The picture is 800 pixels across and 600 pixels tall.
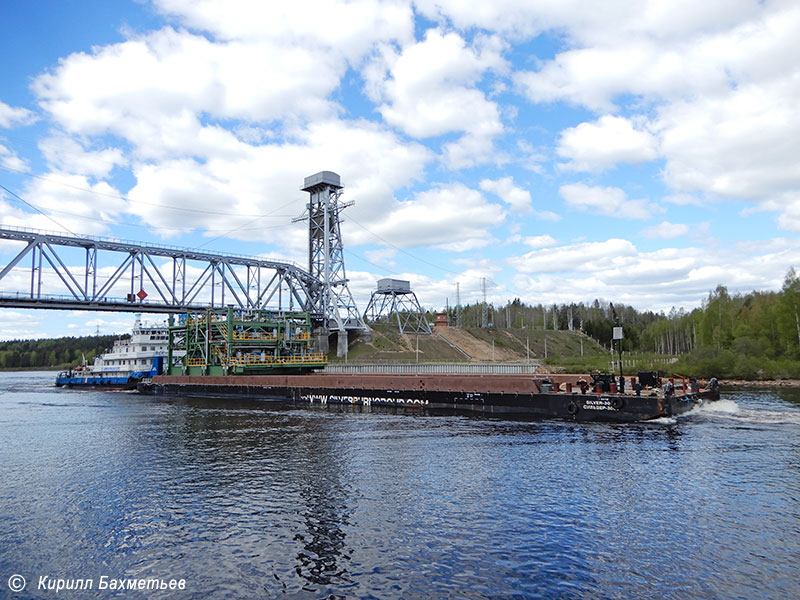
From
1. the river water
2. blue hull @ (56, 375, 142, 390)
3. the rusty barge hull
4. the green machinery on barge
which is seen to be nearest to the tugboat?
blue hull @ (56, 375, 142, 390)

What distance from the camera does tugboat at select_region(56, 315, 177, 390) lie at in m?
85.7

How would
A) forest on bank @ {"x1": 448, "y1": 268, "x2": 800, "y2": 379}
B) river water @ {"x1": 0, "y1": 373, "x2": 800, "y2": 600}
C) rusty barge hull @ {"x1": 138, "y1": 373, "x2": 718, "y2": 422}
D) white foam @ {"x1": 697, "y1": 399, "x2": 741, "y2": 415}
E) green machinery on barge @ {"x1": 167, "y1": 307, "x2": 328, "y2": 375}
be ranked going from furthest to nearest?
1. forest on bank @ {"x1": 448, "y1": 268, "x2": 800, "y2": 379}
2. green machinery on barge @ {"x1": 167, "y1": 307, "x2": 328, "y2": 375}
3. white foam @ {"x1": 697, "y1": 399, "x2": 741, "y2": 415}
4. rusty barge hull @ {"x1": 138, "y1": 373, "x2": 718, "y2": 422}
5. river water @ {"x1": 0, "y1": 373, "x2": 800, "y2": 600}

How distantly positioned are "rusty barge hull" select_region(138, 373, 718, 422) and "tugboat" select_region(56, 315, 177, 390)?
81.6 ft

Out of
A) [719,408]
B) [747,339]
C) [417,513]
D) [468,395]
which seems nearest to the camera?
[417,513]

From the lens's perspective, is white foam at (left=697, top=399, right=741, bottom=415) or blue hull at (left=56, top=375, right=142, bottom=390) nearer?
white foam at (left=697, top=399, right=741, bottom=415)

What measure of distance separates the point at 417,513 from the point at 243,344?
57.9m

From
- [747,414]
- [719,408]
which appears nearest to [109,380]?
[719,408]

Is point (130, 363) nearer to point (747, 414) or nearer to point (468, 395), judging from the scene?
point (468, 395)

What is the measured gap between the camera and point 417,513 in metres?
17.2

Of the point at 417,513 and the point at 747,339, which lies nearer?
the point at 417,513

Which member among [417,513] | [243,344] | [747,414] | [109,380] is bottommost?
[747,414]

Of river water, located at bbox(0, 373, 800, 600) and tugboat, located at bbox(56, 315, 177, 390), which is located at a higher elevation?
tugboat, located at bbox(56, 315, 177, 390)

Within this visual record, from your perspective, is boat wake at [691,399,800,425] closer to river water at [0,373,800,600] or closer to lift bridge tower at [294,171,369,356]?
river water at [0,373,800,600]

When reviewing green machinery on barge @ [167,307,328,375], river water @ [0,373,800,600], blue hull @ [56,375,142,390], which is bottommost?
river water @ [0,373,800,600]
